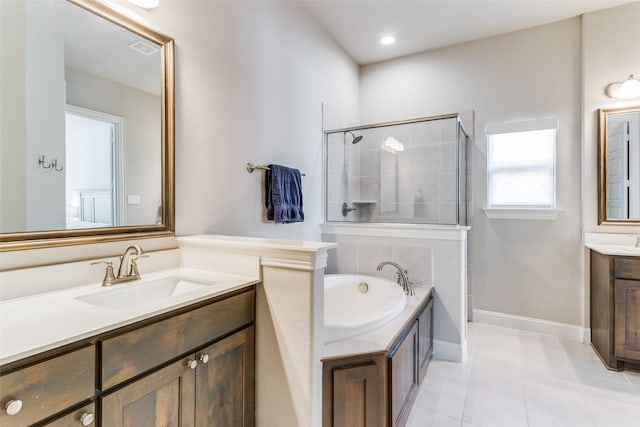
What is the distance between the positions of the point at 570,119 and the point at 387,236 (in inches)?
79.6

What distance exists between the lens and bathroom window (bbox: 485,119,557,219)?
9.60ft

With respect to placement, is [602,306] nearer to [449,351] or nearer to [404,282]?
[449,351]

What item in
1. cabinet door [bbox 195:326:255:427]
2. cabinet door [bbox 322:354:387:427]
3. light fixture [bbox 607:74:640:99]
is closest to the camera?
cabinet door [bbox 195:326:255:427]

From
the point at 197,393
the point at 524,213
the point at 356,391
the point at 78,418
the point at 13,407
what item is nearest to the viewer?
the point at 13,407

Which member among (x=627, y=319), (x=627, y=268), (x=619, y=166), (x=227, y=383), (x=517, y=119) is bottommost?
(x=627, y=319)

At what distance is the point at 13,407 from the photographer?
643mm

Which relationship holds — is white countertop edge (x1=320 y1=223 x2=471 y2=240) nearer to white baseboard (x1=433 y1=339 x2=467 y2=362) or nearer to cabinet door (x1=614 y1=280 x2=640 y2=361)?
white baseboard (x1=433 y1=339 x2=467 y2=362)

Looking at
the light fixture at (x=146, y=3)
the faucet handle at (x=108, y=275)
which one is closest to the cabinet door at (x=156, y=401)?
the faucet handle at (x=108, y=275)

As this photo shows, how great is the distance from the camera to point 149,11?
148 centimetres

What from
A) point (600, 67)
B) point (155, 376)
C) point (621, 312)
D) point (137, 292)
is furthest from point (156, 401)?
point (600, 67)

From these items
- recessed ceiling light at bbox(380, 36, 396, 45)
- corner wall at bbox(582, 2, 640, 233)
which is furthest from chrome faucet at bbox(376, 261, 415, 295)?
recessed ceiling light at bbox(380, 36, 396, 45)

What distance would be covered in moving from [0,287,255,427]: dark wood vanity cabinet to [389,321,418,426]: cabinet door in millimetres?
679

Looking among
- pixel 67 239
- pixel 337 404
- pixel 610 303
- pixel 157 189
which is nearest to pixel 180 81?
pixel 157 189

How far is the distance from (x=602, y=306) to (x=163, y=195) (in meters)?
3.18
